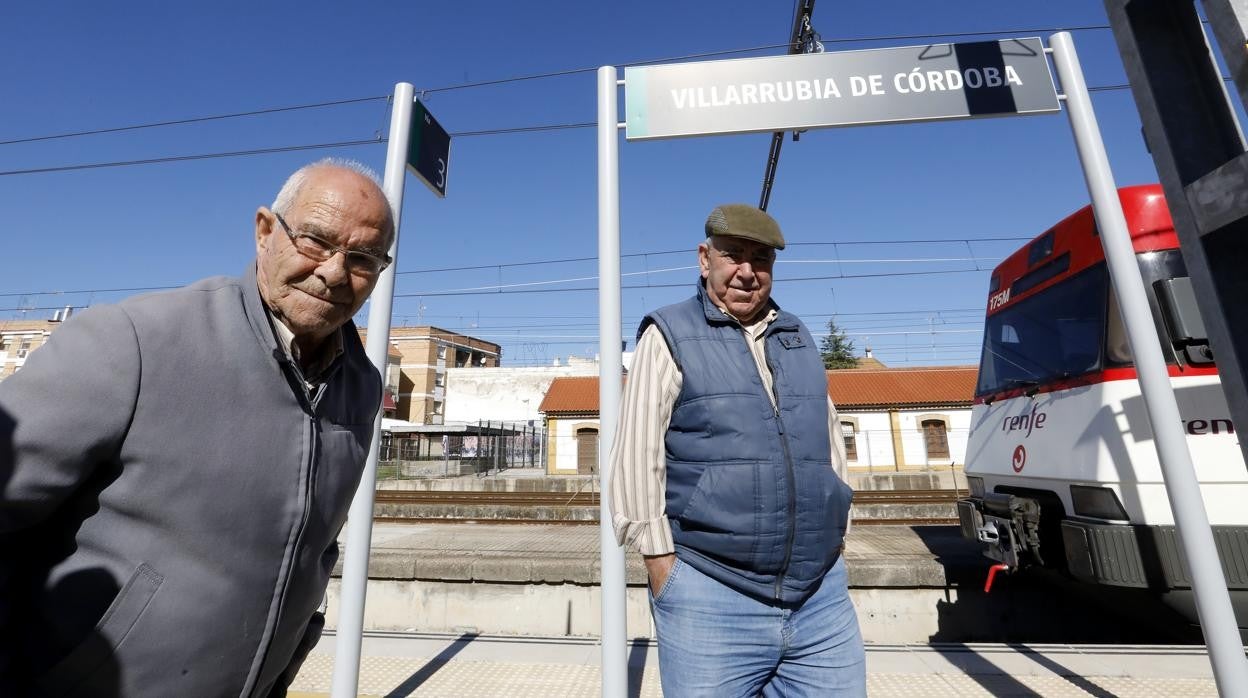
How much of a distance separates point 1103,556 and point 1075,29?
181 inches

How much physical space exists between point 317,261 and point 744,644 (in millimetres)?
1506

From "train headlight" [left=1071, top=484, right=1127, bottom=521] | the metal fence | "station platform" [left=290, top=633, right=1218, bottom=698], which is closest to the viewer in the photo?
"train headlight" [left=1071, top=484, right=1127, bottom=521]

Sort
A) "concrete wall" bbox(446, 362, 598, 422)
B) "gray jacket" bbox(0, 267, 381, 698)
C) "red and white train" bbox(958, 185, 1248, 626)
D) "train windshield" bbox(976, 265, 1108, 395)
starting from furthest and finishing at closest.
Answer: "concrete wall" bbox(446, 362, 598, 422) < "train windshield" bbox(976, 265, 1108, 395) < "red and white train" bbox(958, 185, 1248, 626) < "gray jacket" bbox(0, 267, 381, 698)

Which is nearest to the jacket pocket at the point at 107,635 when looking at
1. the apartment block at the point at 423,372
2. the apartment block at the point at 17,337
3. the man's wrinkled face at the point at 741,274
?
the man's wrinkled face at the point at 741,274

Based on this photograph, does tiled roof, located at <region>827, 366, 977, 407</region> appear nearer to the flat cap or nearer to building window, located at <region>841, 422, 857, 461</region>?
building window, located at <region>841, 422, 857, 461</region>

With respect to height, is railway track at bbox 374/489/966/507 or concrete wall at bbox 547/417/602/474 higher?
concrete wall at bbox 547/417/602/474

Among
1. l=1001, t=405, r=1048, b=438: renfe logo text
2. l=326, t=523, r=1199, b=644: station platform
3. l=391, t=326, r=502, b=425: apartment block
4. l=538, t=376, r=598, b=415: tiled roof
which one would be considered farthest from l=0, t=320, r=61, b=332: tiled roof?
l=1001, t=405, r=1048, b=438: renfe logo text

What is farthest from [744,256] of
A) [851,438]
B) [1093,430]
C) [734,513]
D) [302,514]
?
[851,438]

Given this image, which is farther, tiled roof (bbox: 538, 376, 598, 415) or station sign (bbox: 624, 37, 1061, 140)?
tiled roof (bbox: 538, 376, 598, 415)

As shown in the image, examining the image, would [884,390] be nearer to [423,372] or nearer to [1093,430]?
[1093,430]

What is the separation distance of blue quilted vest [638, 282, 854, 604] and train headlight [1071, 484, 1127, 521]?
Result: 7.64 ft

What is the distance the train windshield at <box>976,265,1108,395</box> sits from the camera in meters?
3.45

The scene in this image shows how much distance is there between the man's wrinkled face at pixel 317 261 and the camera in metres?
1.24

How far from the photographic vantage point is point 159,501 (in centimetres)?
97
